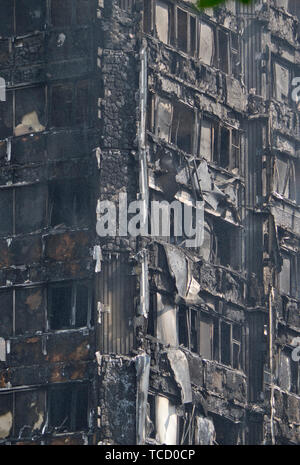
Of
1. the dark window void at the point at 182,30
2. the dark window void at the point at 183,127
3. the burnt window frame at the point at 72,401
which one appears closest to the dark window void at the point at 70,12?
the dark window void at the point at 182,30

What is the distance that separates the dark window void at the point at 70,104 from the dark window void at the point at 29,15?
2483 mm

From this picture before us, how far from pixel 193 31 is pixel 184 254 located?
321 inches

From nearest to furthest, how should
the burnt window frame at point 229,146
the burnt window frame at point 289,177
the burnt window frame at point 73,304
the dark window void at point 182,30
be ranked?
the burnt window frame at point 73,304
the dark window void at point 182,30
the burnt window frame at point 229,146
the burnt window frame at point 289,177

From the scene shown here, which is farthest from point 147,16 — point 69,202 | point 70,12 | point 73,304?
point 73,304

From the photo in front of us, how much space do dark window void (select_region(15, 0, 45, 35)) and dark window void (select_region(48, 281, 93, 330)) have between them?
891cm

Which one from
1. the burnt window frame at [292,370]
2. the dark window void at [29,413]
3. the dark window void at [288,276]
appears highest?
the dark window void at [288,276]

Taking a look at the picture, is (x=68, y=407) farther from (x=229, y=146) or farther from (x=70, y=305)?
(x=229, y=146)

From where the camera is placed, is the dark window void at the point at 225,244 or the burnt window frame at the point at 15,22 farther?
the dark window void at the point at 225,244

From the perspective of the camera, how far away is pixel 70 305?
32.9m

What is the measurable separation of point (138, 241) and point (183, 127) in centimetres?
551

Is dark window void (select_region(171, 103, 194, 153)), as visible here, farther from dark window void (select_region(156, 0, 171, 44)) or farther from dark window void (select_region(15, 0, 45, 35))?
dark window void (select_region(15, 0, 45, 35))

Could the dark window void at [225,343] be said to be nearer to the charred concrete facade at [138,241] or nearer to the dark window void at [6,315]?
the charred concrete facade at [138,241]

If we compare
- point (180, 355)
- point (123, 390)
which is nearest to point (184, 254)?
point (180, 355)

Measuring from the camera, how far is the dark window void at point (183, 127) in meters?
36.3
